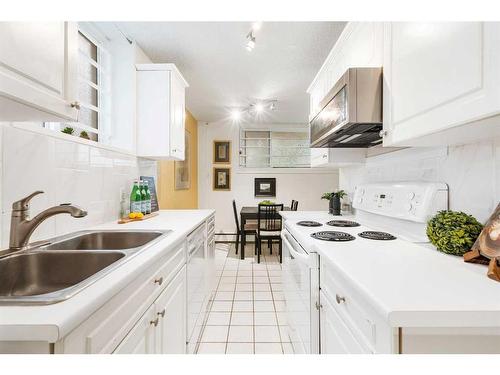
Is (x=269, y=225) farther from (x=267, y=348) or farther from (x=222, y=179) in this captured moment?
(x=267, y=348)

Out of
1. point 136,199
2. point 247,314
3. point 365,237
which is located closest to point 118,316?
point 365,237

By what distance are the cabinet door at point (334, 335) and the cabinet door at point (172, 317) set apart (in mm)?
705

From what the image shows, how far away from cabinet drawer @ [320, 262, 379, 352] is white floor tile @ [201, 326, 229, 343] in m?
1.21

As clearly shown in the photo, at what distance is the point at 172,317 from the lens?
1.23 m

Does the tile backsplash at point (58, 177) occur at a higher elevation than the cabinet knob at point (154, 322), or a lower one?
higher

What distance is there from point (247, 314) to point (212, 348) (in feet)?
1.79

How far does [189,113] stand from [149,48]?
6.33 feet

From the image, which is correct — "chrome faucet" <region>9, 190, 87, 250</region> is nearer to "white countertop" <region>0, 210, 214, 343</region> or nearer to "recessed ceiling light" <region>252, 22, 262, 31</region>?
"white countertop" <region>0, 210, 214, 343</region>

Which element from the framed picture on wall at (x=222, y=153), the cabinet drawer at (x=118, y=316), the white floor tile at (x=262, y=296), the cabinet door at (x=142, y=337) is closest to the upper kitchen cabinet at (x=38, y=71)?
the cabinet drawer at (x=118, y=316)

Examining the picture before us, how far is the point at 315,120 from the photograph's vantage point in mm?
1946

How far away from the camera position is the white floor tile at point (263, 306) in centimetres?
235

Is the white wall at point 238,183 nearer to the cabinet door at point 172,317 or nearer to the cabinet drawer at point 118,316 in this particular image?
the cabinet door at point 172,317
